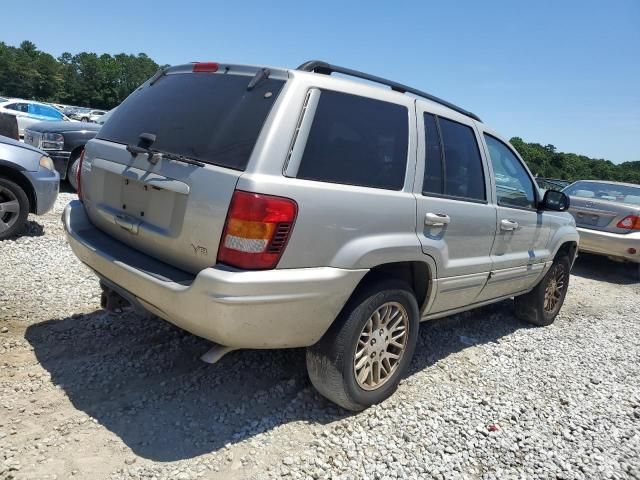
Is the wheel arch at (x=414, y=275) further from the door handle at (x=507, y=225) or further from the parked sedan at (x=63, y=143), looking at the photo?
the parked sedan at (x=63, y=143)

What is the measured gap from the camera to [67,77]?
8362 cm

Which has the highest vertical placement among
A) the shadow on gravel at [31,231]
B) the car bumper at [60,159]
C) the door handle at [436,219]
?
the door handle at [436,219]

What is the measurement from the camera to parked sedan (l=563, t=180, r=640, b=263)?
7.72 m

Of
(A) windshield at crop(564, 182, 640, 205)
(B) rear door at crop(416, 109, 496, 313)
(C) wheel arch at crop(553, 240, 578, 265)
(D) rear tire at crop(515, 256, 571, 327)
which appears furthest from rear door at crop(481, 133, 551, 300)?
(A) windshield at crop(564, 182, 640, 205)

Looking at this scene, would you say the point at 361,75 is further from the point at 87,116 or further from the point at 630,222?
the point at 87,116

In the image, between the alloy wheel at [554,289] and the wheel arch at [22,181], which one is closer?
the alloy wheel at [554,289]

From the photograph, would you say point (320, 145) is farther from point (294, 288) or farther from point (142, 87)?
point (142, 87)

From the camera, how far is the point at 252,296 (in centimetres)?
230

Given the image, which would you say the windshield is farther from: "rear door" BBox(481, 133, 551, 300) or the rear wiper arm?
the rear wiper arm

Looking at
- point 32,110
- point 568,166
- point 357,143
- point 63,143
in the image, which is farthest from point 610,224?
point 568,166

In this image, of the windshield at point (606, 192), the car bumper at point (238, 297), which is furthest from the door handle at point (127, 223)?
the windshield at point (606, 192)

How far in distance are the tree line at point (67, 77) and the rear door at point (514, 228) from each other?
84878 millimetres

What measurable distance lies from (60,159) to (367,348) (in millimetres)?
6618

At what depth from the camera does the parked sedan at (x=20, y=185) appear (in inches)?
207
